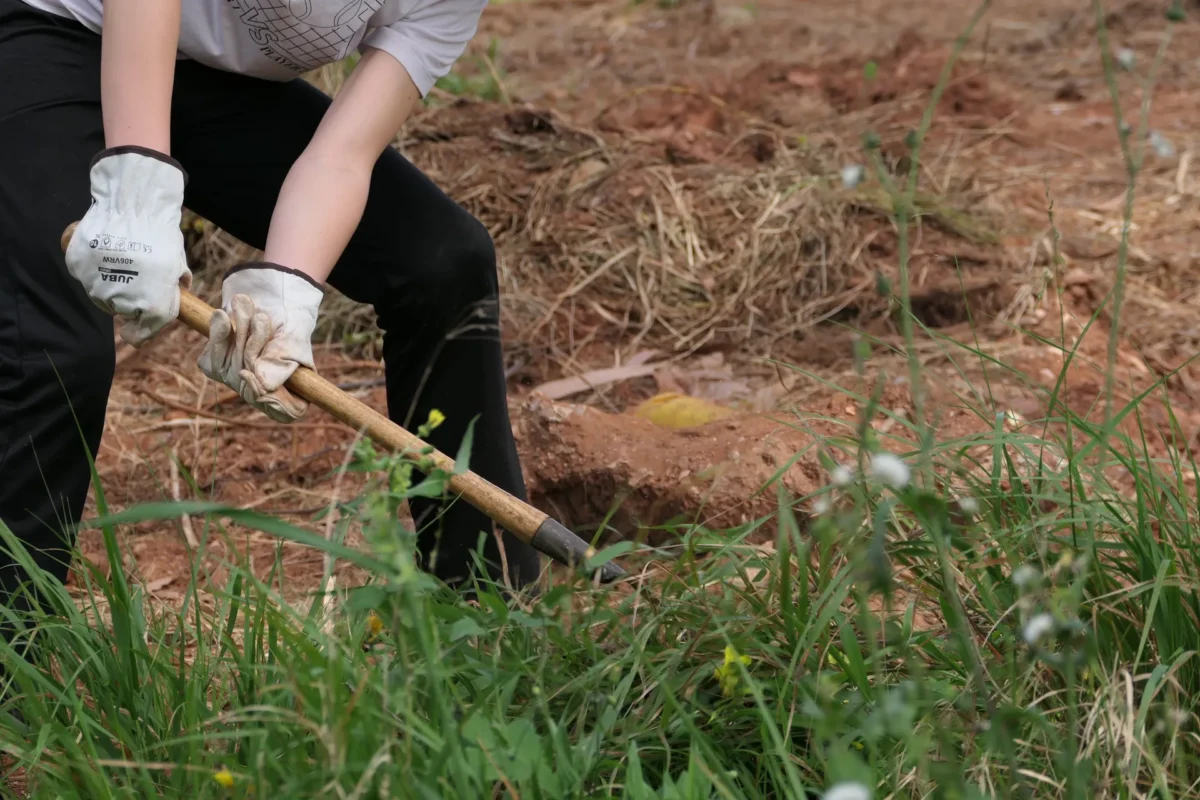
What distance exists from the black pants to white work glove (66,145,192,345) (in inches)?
2.6

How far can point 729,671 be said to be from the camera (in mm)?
1502

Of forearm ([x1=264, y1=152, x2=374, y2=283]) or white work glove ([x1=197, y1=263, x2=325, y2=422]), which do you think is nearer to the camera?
white work glove ([x1=197, y1=263, x2=325, y2=422])

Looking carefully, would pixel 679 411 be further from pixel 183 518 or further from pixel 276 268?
pixel 276 268

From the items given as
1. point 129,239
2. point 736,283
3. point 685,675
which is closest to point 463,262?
point 129,239

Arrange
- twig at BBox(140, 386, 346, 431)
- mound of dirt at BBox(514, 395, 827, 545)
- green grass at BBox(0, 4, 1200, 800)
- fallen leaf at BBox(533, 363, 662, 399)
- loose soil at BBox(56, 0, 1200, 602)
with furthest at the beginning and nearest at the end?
fallen leaf at BBox(533, 363, 662, 399) < twig at BBox(140, 386, 346, 431) < loose soil at BBox(56, 0, 1200, 602) < mound of dirt at BBox(514, 395, 827, 545) < green grass at BBox(0, 4, 1200, 800)

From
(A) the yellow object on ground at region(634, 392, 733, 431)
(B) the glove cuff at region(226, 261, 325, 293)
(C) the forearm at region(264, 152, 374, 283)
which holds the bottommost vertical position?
(A) the yellow object on ground at region(634, 392, 733, 431)

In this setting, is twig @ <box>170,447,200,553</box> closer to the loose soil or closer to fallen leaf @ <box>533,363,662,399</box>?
the loose soil

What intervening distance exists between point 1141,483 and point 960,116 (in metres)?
3.79

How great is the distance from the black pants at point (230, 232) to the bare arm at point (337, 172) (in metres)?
0.13

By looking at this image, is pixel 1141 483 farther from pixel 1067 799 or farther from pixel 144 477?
pixel 144 477

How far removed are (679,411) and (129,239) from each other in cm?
159

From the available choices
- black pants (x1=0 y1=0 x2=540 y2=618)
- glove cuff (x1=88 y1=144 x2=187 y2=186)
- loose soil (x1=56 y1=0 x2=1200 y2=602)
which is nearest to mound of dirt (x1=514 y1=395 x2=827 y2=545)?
loose soil (x1=56 y1=0 x2=1200 y2=602)

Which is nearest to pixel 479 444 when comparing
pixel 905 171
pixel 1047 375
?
pixel 1047 375

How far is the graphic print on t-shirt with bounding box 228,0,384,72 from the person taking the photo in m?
2.08
